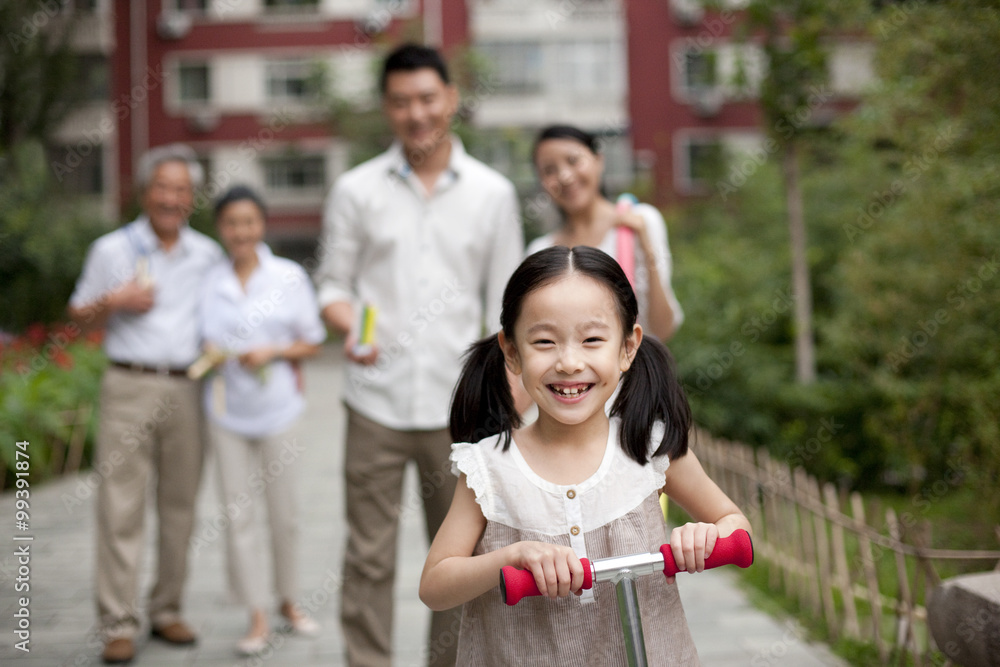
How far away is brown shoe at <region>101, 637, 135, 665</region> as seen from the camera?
382 cm

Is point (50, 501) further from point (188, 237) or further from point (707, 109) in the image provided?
point (707, 109)

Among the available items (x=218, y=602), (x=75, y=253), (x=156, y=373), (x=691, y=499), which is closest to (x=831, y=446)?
(x=218, y=602)

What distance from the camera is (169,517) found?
13.6 feet

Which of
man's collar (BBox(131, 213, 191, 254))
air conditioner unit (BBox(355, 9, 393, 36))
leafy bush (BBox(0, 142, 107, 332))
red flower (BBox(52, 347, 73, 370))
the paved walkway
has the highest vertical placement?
air conditioner unit (BBox(355, 9, 393, 36))

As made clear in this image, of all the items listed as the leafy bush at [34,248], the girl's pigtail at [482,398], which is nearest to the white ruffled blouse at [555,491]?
the girl's pigtail at [482,398]

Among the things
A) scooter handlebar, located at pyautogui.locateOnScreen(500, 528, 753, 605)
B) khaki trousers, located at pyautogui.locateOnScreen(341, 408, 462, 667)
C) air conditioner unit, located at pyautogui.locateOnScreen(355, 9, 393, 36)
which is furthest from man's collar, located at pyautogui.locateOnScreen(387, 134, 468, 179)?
air conditioner unit, located at pyautogui.locateOnScreen(355, 9, 393, 36)

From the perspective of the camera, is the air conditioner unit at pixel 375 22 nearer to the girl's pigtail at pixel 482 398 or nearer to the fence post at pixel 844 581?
the fence post at pixel 844 581

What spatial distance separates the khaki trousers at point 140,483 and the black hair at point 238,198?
0.81 metres

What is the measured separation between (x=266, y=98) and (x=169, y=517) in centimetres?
2434

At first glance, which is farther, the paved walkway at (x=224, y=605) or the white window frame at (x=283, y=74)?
the white window frame at (x=283, y=74)

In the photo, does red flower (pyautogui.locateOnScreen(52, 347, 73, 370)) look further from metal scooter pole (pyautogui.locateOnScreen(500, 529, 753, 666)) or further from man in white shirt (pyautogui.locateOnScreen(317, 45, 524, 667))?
metal scooter pole (pyautogui.locateOnScreen(500, 529, 753, 666))

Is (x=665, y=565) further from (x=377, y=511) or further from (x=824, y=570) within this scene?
(x=824, y=570)

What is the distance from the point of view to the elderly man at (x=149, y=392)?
3979 mm

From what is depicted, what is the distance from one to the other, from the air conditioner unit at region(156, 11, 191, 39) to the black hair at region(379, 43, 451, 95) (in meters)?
25.3
